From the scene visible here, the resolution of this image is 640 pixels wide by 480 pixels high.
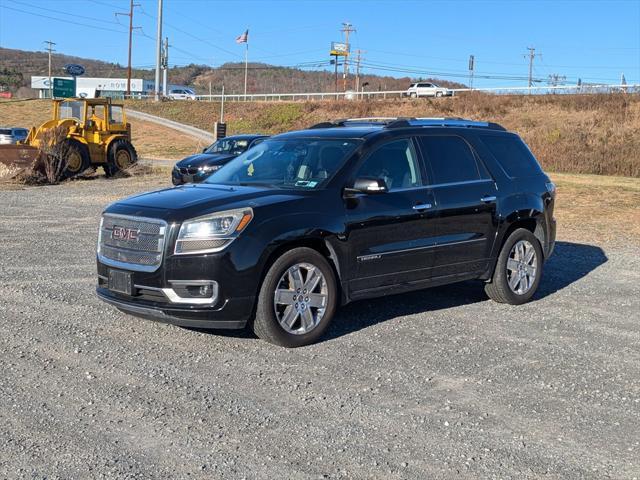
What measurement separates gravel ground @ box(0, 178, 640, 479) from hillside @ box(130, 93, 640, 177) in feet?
93.9

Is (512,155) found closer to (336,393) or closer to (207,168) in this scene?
(336,393)

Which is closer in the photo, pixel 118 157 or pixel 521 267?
pixel 521 267

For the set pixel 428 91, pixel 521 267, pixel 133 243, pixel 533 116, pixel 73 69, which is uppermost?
pixel 73 69

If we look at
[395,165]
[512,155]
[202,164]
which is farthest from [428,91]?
[395,165]

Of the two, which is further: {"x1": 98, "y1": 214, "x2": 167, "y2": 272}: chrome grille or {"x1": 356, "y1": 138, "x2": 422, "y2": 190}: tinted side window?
{"x1": 356, "y1": 138, "x2": 422, "y2": 190}: tinted side window

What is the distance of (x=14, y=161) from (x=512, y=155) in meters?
18.0

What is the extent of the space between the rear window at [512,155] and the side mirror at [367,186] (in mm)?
2029

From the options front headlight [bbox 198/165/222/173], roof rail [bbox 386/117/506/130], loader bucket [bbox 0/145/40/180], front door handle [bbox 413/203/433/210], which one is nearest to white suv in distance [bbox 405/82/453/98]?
loader bucket [bbox 0/145/40/180]

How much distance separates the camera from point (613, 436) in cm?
445

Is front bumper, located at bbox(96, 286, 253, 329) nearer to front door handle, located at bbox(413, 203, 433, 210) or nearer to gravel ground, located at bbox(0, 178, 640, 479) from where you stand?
gravel ground, located at bbox(0, 178, 640, 479)

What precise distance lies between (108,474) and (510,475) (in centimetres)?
207

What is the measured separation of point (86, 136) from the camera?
25312mm

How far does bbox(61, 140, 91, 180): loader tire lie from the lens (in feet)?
77.3

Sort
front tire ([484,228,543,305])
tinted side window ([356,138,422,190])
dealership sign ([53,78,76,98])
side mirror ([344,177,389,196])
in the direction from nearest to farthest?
side mirror ([344,177,389,196]) < tinted side window ([356,138,422,190]) < front tire ([484,228,543,305]) < dealership sign ([53,78,76,98])
